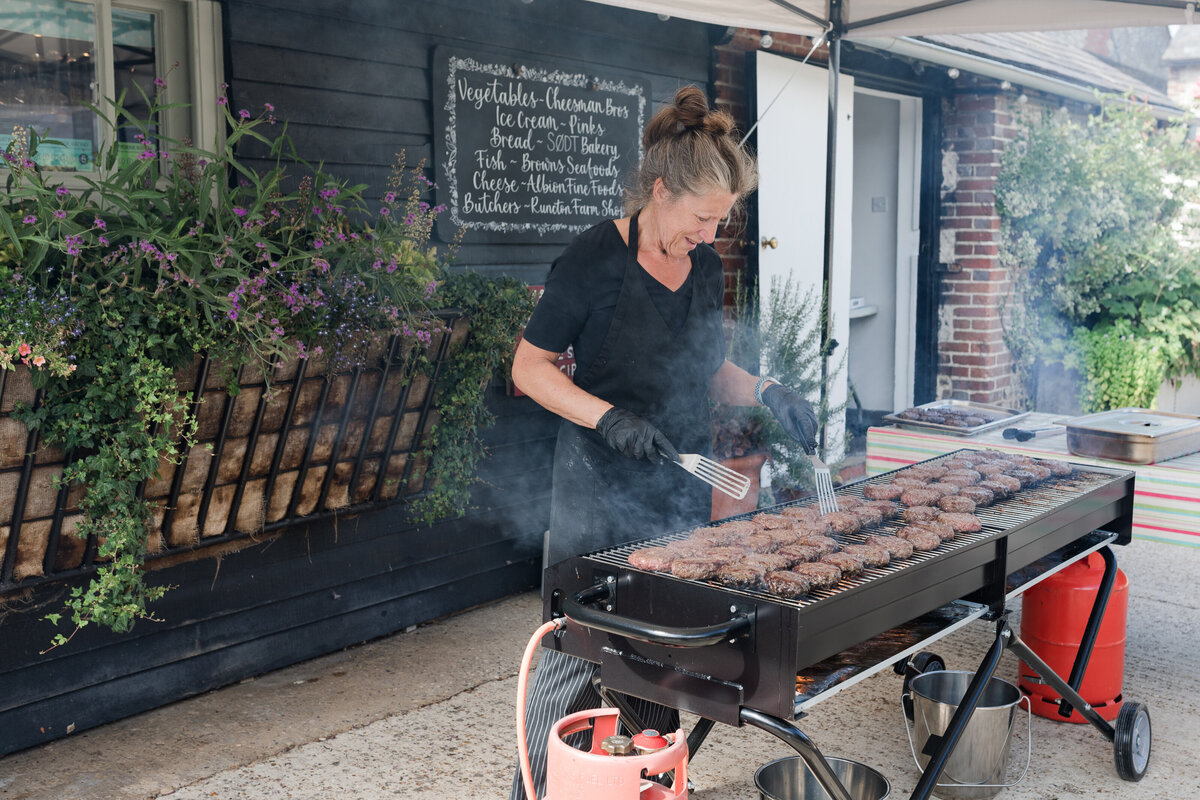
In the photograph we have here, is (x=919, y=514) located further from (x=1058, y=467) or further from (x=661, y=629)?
(x=661, y=629)

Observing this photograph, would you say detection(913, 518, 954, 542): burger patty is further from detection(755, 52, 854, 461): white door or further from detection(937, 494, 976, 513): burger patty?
detection(755, 52, 854, 461): white door

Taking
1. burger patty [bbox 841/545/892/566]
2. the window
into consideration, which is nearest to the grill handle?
burger patty [bbox 841/545/892/566]

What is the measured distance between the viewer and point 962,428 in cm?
459

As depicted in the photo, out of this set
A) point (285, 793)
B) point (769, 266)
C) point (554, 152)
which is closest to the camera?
point (285, 793)

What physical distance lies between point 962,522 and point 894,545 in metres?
0.34

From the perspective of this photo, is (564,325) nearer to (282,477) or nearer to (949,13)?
(282,477)

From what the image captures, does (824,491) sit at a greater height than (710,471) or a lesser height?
lesser

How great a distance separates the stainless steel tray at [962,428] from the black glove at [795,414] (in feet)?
5.33

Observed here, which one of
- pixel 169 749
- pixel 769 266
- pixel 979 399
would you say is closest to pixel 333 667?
pixel 169 749

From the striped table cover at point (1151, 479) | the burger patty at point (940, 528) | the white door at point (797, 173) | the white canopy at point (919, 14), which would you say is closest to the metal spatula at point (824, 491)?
the burger patty at point (940, 528)

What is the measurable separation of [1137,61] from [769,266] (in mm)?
14447

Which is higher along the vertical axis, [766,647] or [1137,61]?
[1137,61]

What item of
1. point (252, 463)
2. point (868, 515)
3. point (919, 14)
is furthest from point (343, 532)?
point (919, 14)

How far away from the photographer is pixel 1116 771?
351 cm
